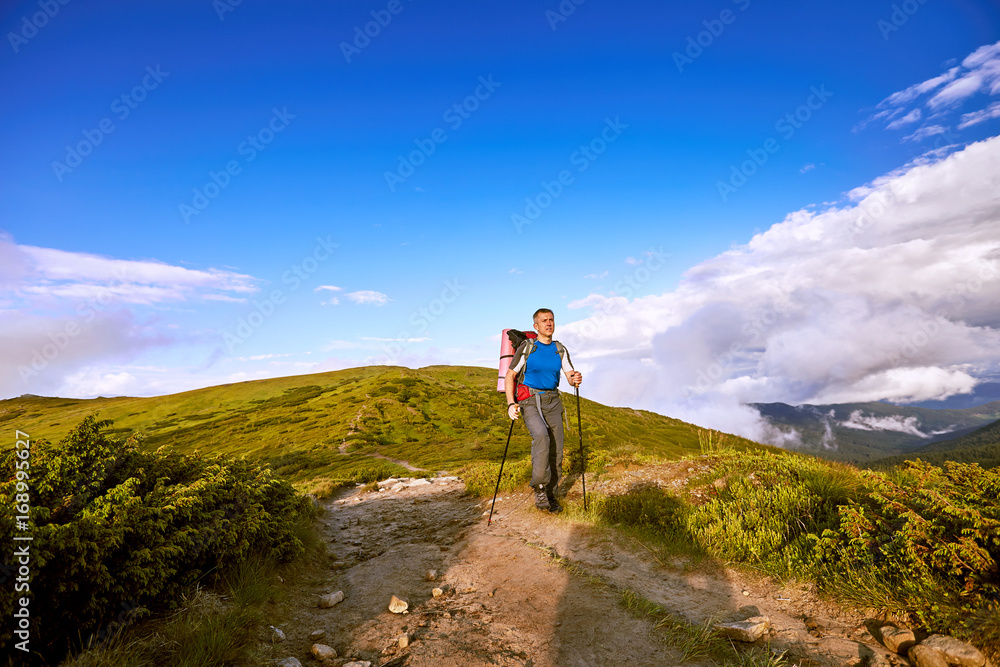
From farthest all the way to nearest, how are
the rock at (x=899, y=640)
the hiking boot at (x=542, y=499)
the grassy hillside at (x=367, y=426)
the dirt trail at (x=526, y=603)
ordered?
the grassy hillside at (x=367, y=426) → the hiking boot at (x=542, y=499) → the dirt trail at (x=526, y=603) → the rock at (x=899, y=640)

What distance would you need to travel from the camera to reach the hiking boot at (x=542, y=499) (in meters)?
8.42

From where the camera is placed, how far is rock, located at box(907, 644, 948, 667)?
11.0 feet

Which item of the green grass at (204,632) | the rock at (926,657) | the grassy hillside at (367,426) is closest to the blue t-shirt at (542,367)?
the grassy hillside at (367,426)

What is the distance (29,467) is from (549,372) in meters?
7.04

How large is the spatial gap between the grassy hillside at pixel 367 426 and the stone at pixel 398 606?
719cm

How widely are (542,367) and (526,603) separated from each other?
413 centimetres

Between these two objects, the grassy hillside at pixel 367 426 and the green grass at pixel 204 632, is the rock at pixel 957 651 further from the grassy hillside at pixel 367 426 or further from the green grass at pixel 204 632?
the grassy hillside at pixel 367 426

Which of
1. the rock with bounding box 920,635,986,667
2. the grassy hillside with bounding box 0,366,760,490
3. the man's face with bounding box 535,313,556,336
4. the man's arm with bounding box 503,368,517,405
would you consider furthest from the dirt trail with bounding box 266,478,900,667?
the grassy hillside with bounding box 0,366,760,490

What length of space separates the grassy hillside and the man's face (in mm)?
4548

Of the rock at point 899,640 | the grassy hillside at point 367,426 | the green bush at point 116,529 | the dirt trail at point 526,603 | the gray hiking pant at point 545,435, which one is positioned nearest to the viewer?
the green bush at point 116,529

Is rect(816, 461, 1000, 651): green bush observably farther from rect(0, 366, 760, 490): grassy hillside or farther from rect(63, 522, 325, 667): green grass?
rect(0, 366, 760, 490): grassy hillside
